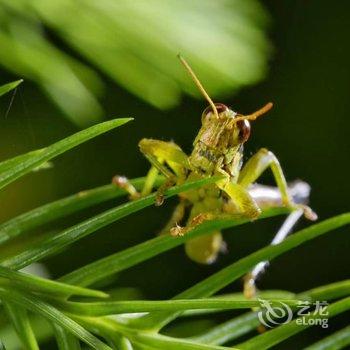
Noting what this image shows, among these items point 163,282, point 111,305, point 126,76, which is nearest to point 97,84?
point 126,76

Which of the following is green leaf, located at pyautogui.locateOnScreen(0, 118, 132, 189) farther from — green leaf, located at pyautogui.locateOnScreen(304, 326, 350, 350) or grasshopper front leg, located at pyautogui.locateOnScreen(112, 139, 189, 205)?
grasshopper front leg, located at pyautogui.locateOnScreen(112, 139, 189, 205)

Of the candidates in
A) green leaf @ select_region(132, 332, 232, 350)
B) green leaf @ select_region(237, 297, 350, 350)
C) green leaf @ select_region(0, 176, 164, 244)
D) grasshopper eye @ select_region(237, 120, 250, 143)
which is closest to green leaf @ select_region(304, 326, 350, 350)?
green leaf @ select_region(237, 297, 350, 350)

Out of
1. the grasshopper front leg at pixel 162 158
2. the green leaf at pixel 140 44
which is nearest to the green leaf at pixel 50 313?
the green leaf at pixel 140 44

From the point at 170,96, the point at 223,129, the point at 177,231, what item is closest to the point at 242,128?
the point at 223,129

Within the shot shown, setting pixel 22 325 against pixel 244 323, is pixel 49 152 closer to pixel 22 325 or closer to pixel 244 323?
pixel 22 325

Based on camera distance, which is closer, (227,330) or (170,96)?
(227,330)

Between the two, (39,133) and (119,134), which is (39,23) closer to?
(39,133)
